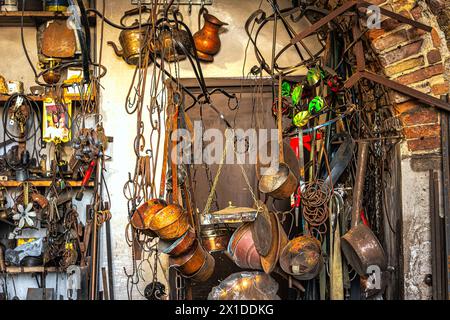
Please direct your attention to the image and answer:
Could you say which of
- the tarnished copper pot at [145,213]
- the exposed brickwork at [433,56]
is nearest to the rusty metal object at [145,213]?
the tarnished copper pot at [145,213]

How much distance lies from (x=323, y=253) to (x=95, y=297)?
138 centimetres

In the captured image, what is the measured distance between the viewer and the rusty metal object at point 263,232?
2.97 metres

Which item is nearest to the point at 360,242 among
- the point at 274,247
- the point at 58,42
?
the point at 274,247

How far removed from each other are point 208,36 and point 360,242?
6.16 feet

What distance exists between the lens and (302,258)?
294cm

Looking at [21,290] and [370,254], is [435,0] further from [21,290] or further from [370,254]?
[21,290]

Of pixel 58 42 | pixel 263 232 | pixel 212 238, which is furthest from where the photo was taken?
pixel 58 42

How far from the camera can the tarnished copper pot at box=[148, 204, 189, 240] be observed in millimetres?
2781

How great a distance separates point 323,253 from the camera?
3.12m

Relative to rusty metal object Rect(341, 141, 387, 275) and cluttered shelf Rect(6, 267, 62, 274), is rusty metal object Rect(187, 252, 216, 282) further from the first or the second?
cluttered shelf Rect(6, 267, 62, 274)

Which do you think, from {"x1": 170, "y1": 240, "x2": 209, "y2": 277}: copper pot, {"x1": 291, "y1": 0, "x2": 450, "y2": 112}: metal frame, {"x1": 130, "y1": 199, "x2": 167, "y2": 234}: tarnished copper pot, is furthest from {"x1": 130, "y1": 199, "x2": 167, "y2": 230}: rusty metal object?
{"x1": 291, "y1": 0, "x2": 450, "y2": 112}: metal frame

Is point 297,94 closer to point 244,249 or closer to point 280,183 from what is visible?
point 280,183

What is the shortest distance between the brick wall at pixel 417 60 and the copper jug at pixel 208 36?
1.35m

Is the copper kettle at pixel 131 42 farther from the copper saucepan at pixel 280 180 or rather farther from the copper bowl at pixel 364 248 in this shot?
the copper bowl at pixel 364 248
